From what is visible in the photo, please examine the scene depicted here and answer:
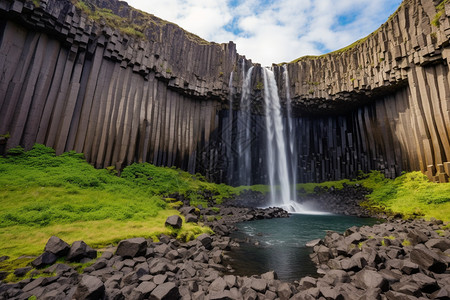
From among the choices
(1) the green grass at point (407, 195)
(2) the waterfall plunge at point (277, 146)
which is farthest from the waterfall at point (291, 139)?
(1) the green grass at point (407, 195)

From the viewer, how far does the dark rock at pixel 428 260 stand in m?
4.00

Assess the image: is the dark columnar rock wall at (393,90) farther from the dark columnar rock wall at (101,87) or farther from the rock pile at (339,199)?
the dark columnar rock wall at (101,87)

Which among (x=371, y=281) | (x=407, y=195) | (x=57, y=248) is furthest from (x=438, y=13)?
(x=57, y=248)

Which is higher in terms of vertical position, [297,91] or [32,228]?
[297,91]

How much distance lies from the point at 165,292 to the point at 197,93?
19.6m

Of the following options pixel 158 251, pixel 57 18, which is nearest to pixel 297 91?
pixel 57 18

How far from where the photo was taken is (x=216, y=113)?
76.1 ft

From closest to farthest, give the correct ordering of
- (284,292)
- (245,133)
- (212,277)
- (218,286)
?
(284,292) → (218,286) → (212,277) → (245,133)

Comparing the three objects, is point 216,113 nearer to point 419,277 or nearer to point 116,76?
point 116,76

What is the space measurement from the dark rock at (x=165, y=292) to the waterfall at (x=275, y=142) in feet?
67.2

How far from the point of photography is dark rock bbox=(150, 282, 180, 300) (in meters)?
3.17

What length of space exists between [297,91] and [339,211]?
1333 centimetres

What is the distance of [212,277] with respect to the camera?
168 inches

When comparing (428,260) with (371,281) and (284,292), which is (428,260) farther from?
(284,292)
